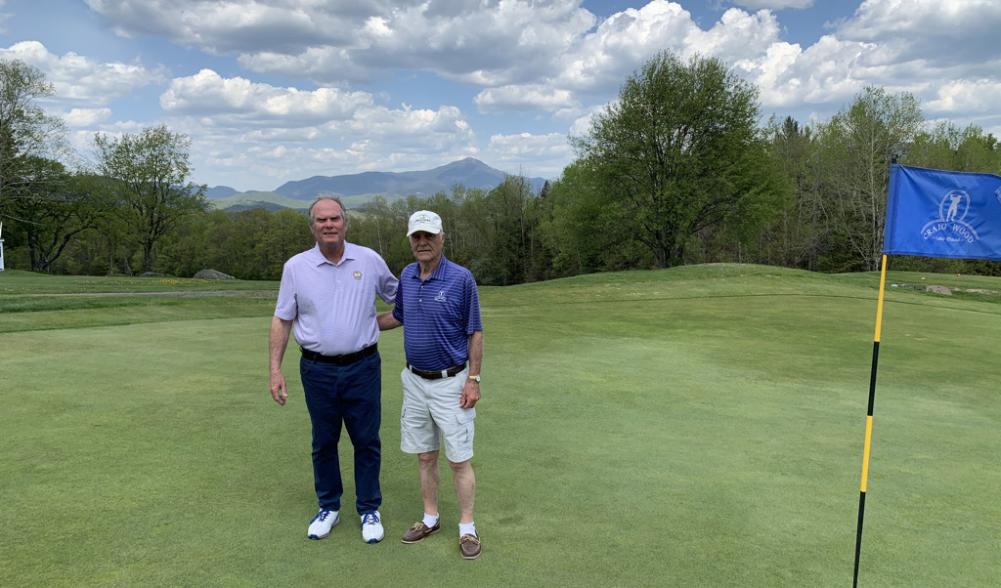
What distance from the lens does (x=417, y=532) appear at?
13.1ft

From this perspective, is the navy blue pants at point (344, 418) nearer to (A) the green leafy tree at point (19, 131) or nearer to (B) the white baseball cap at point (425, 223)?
(B) the white baseball cap at point (425, 223)

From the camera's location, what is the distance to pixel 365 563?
3625mm

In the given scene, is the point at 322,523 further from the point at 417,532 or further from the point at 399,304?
the point at 399,304

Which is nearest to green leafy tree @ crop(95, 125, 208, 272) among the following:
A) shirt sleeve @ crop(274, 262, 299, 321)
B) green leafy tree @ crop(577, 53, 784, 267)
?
green leafy tree @ crop(577, 53, 784, 267)

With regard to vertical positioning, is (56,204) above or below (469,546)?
above

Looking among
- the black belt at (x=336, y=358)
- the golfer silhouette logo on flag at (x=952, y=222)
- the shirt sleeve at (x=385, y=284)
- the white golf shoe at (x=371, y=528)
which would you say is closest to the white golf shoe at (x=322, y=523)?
the white golf shoe at (x=371, y=528)

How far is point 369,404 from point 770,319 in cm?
1259

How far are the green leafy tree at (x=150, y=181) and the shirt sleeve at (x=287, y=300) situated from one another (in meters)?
56.4

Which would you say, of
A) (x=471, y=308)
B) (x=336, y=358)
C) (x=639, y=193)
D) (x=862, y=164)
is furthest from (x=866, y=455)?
(x=862, y=164)

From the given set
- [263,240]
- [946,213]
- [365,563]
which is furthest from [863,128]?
[263,240]

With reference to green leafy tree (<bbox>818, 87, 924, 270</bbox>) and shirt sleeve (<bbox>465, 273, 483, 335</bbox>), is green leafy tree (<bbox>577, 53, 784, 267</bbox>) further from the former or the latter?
shirt sleeve (<bbox>465, 273, 483, 335</bbox>)

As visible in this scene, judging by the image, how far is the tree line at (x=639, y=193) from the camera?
36625mm

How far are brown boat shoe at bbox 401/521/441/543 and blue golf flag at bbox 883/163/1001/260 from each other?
3.87 m

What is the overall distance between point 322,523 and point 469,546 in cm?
108
